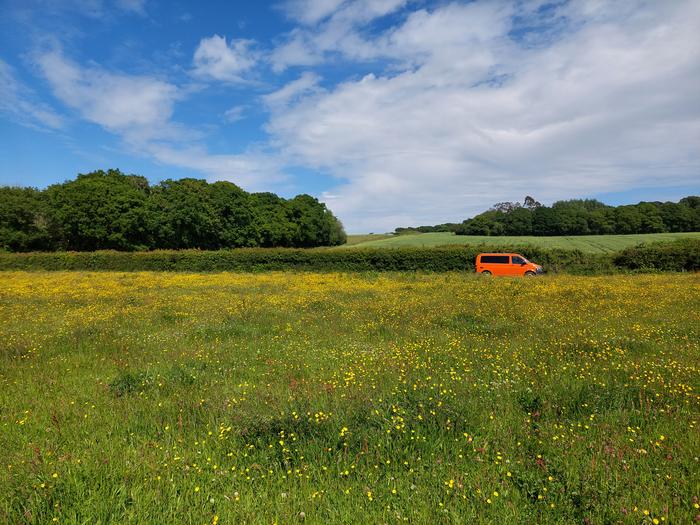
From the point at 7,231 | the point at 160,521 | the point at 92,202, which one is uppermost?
the point at 92,202

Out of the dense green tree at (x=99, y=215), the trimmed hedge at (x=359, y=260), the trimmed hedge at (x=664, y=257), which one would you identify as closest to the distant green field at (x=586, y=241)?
the trimmed hedge at (x=359, y=260)

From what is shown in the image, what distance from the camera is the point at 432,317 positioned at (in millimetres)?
10734

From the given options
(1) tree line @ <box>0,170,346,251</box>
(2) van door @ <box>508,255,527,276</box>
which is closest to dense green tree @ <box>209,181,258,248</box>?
(1) tree line @ <box>0,170,346,251</box>

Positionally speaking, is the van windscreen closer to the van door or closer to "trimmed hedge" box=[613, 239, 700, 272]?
the van door

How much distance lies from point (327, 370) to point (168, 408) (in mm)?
2555

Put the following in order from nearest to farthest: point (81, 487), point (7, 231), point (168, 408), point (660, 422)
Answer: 1. point (81, 487)
2. point (660, 422)
3. point (168, 408)
4. point (7, 231)

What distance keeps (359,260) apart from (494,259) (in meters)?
10.6

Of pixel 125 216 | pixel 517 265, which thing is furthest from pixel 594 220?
pixel 125 216

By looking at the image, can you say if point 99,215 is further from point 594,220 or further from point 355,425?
point 594,220

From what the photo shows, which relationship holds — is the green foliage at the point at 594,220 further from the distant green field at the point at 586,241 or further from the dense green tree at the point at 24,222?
the dense green tree at the point at 24,222

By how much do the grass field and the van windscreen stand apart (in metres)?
17.5

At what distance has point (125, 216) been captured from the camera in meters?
54.9

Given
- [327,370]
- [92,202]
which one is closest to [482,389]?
[327,370]

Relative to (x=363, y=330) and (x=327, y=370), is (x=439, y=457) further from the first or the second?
(x=363, y=330)
